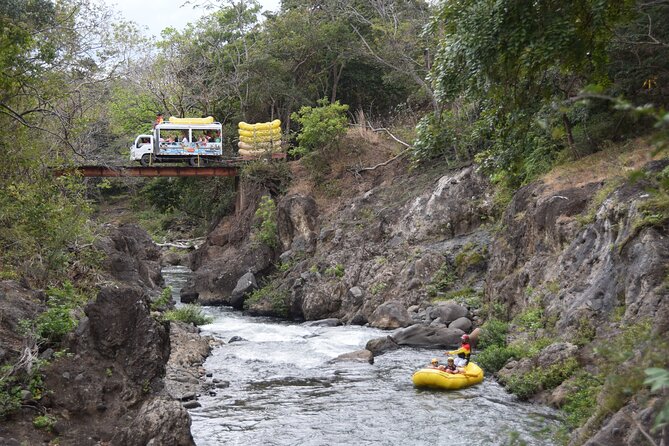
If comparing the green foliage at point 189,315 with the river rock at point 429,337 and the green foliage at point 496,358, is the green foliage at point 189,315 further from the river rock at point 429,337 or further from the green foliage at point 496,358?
the green foliage at point 496,358

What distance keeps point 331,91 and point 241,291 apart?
14874 mm

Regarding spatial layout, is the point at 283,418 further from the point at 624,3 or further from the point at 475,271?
the point at 475,271

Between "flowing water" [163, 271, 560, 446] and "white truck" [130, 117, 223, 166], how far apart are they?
55.8ft

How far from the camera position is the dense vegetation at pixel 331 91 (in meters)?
11.0

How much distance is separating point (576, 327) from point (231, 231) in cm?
2360

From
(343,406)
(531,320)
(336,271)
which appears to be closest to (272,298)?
(336,271)

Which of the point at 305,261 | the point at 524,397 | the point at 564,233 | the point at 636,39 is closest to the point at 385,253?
the point at 305,261

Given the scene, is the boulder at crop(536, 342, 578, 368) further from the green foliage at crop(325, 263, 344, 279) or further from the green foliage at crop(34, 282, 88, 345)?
the green foliage at crop(325, 263, 344, 279)

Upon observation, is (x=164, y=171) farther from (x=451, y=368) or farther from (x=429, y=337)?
(x=451, y=368)

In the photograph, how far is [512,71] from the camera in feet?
37.1

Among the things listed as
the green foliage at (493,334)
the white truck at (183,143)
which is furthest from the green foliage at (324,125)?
the green foliage at (493,334)

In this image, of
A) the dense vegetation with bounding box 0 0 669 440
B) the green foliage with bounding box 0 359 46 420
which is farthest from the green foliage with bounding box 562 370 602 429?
the green foliage with bounding box 0 359 46 420

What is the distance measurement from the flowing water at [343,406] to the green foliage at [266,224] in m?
11.7

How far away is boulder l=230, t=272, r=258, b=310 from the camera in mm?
29016
